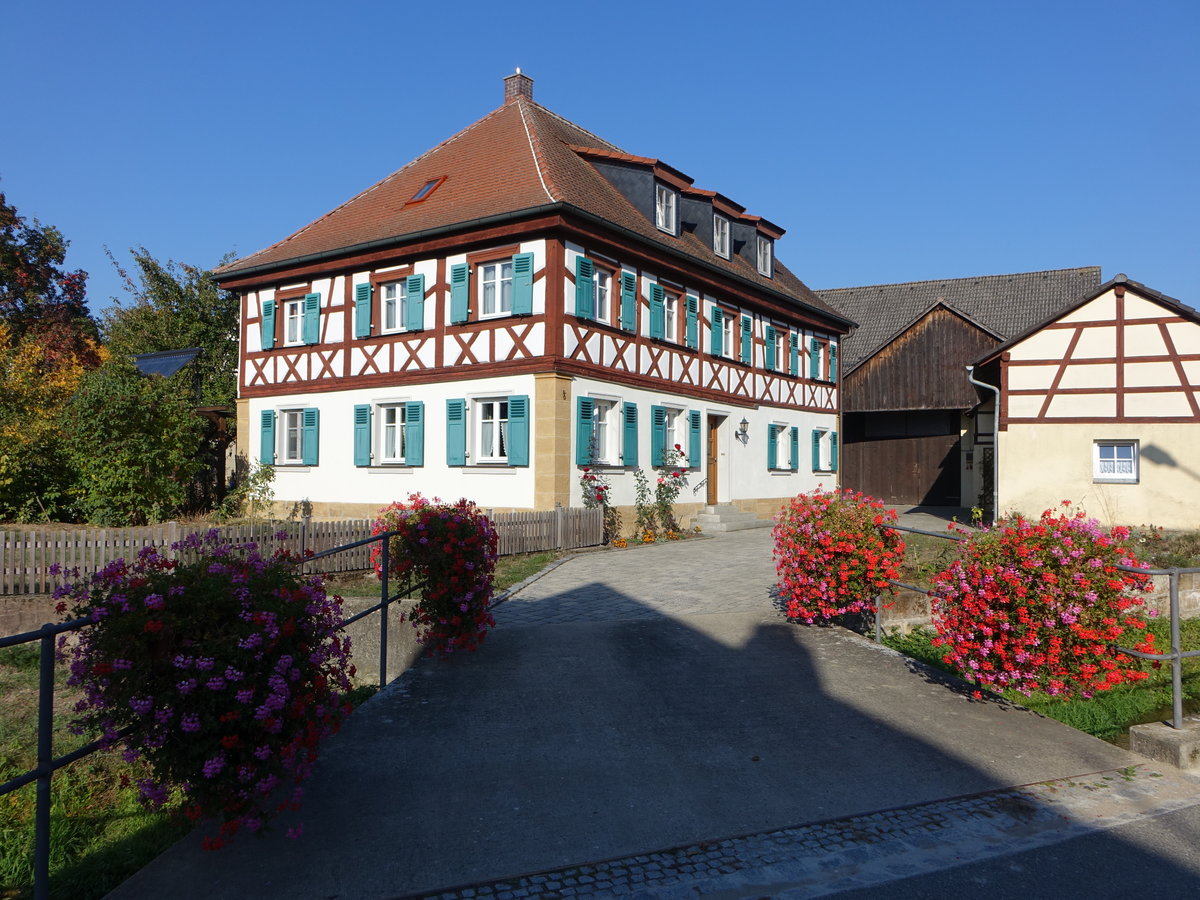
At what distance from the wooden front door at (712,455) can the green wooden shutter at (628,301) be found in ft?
13.4

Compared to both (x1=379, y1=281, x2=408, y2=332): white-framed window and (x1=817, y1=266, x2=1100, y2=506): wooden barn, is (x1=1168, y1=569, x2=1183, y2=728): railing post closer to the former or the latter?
(x1=379, y1=281, x2=408, y2=332): white-framed window

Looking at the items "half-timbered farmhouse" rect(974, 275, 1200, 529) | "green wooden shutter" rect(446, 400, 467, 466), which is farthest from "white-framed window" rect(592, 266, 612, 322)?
"half-timbered farmhouse" rect(974, 275, 1200, 529)

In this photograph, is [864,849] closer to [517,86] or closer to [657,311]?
[657,311]

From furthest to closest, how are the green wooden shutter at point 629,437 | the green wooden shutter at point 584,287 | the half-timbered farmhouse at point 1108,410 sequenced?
the green wooden shutter at point 629,437
the half-timbered farmhouse at point 1108,410
the green wooden shutter at point 584,287

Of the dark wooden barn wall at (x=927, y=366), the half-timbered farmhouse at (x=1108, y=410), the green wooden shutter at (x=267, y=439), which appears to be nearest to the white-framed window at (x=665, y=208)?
the half-timbered farmhouse at (x=1108, y=410)

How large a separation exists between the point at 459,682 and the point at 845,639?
11.4ft

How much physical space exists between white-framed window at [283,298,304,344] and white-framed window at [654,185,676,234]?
867cm

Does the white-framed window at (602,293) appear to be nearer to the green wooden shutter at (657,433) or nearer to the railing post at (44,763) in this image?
the green wooden shutter at (657,433)

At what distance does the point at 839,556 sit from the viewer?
7832mm

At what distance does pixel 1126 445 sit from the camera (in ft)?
60.8

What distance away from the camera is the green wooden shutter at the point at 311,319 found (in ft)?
67.1

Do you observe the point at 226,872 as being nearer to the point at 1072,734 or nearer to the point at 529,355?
the point at 1072,734

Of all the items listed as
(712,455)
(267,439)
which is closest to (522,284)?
(712,455)

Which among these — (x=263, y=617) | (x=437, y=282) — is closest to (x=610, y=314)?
(x=437, y=282)
